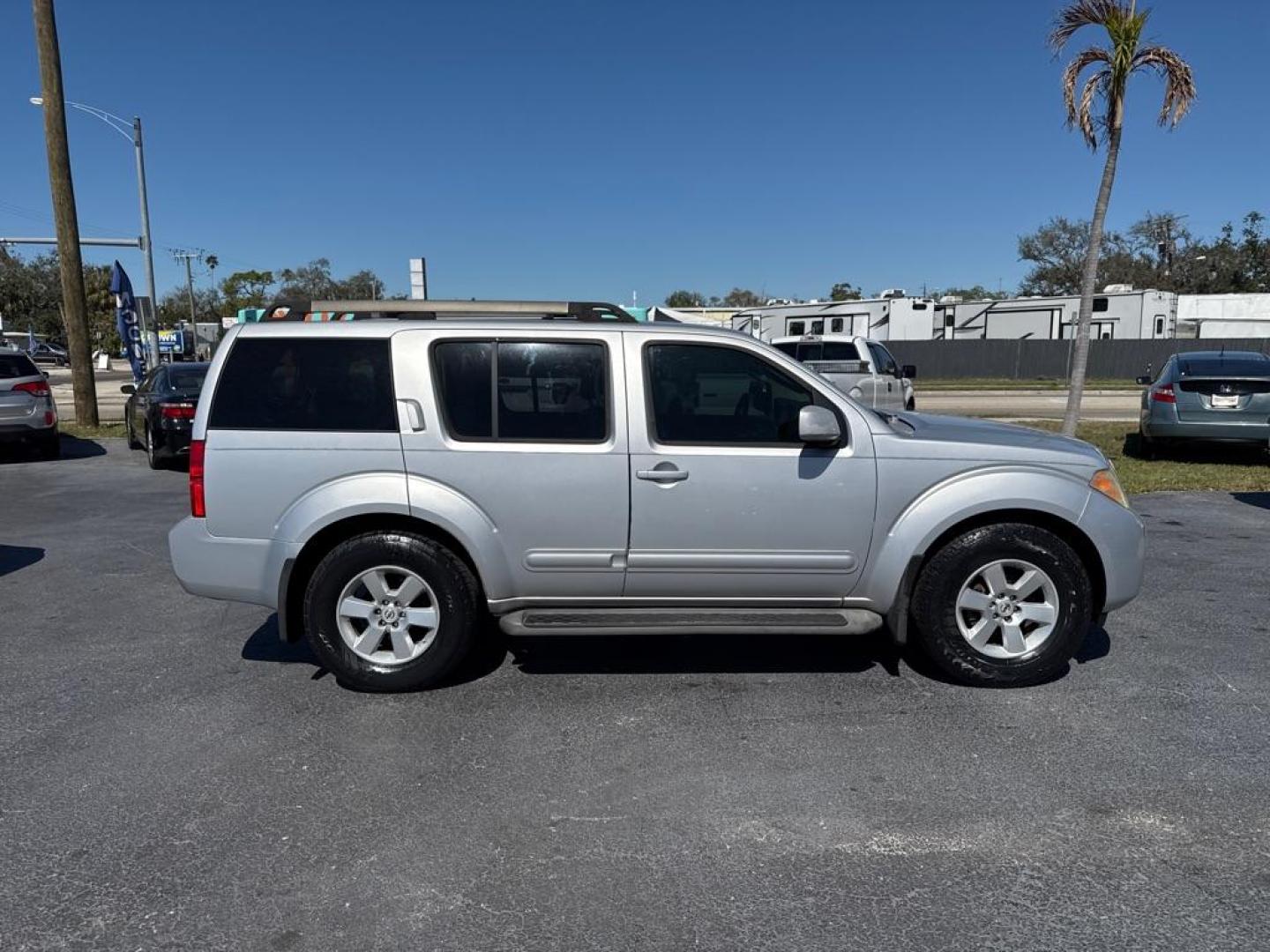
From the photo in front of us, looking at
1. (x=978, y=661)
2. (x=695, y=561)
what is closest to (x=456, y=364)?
(x=695, y=561)

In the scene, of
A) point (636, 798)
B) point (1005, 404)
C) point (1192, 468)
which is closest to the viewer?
point (636, 798)

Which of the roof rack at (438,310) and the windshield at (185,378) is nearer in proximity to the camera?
the roof rack at (438,310)

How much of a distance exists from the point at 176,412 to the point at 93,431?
6284mm

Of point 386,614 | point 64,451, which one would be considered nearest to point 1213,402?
point 386,614

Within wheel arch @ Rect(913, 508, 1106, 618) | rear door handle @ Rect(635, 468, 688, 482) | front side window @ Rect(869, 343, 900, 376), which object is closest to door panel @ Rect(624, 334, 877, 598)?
rear door handle @ Rect(635, 468, 688, 482)

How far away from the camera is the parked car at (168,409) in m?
12.4

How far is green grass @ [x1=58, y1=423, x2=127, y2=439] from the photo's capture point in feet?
55.3

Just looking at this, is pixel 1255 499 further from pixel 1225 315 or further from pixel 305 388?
pixel 1225 315

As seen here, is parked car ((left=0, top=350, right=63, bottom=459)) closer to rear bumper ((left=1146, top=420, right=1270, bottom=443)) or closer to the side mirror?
the side mirror

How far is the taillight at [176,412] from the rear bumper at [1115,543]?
11.2 metres

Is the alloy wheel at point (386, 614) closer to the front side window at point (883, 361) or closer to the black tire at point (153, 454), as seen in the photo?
the black tire at point (153, 454)

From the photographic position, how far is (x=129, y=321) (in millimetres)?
20562

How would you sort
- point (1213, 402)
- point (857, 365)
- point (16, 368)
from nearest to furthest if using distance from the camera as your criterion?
point (1213, 402) → point (16, 368) → point (857, 365)

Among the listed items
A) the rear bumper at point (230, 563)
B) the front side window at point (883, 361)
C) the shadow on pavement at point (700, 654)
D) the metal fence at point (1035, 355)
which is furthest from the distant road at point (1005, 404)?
the rear bumper at point (230, 563)
